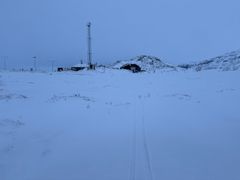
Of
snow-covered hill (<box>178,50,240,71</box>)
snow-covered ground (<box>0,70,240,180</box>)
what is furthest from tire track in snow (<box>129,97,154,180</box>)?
snow-covered hill (<box>178,50,240,71</box>)

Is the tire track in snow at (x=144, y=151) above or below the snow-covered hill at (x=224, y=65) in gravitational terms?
below

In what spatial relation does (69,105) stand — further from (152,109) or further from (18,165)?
(18,165)

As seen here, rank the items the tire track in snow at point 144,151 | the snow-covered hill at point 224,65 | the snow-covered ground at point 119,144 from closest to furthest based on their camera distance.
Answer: the tire track in snow at point 144,151
the snow-covered ground at point 119,144
the snow-covered hill at point 224,65

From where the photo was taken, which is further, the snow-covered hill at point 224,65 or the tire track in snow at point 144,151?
the snow-covered hill at point 224,65

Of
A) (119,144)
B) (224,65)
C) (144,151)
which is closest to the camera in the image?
(144,151)

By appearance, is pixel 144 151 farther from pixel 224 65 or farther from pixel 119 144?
pixel 224 65

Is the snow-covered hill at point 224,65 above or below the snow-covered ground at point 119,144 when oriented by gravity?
above

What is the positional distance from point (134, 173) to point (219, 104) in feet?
35.1

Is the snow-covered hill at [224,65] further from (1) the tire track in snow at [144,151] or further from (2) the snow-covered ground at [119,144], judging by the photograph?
(1) the tire track in snow at [144,151]

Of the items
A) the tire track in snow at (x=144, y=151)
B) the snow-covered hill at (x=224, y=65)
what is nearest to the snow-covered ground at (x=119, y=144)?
the tire track in snow at (x=144, y=151)

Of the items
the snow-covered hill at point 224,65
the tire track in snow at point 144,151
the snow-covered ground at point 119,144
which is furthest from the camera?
the snow-covered hill at point 224,65

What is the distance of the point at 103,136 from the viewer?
8.79 meters

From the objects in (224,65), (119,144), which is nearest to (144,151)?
(119,144)

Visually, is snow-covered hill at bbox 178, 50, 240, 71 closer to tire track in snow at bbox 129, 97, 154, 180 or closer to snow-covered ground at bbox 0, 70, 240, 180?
snow-covered ground at bbox 0, 70, 240, 180
